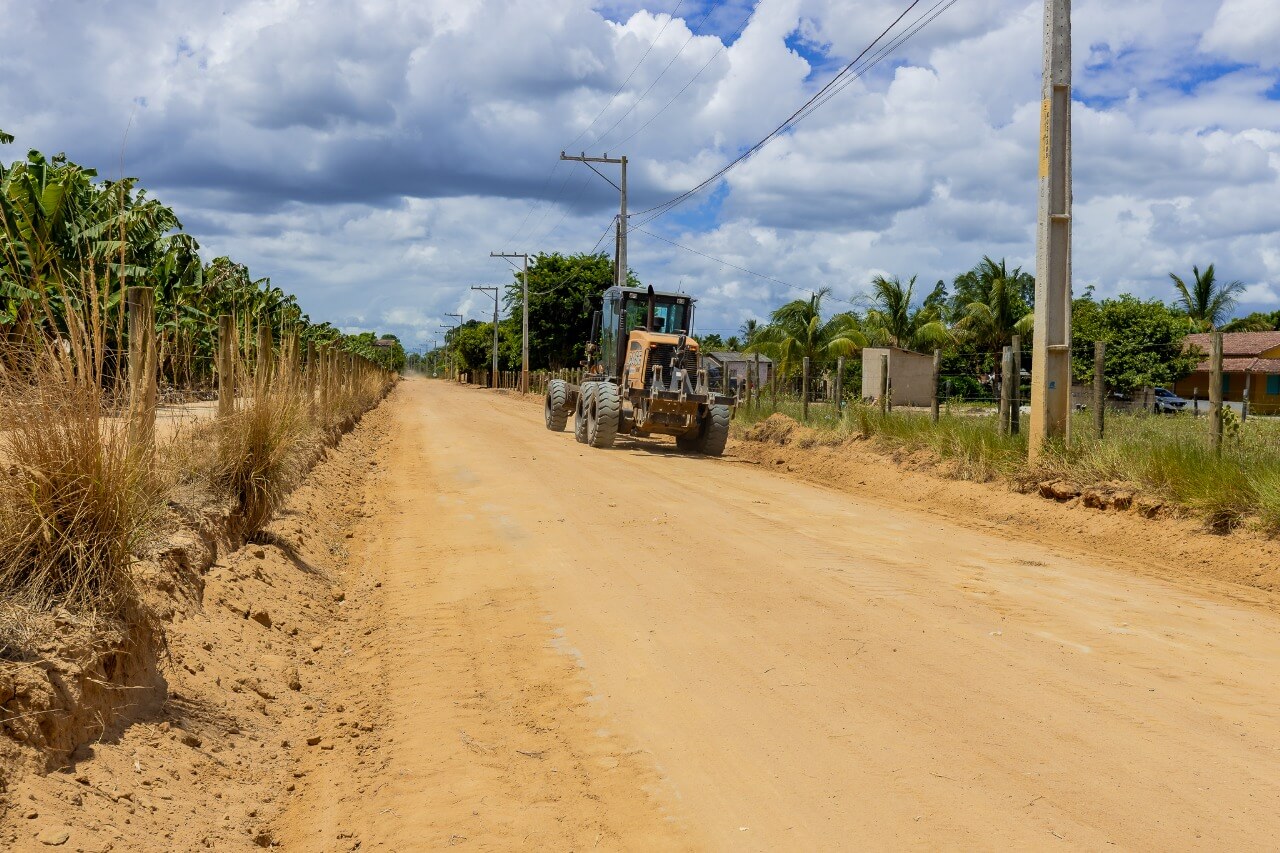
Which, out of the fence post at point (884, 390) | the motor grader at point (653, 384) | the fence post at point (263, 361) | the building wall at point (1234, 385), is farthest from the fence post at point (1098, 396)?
the building wall at point (1234, 385)

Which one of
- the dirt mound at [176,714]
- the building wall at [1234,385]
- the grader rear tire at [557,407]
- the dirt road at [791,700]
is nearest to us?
the dirt mound at [176,714]

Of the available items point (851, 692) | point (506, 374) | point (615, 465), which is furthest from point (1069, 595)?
point (506, 374)

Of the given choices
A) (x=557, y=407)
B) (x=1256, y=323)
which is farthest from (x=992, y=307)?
(x=557, y=407)

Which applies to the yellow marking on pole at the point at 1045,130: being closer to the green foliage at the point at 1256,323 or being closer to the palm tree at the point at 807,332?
the palm tree at the point at 807,332

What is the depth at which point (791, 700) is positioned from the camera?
18.6 ft

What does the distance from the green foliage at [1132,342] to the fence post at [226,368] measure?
37.0m

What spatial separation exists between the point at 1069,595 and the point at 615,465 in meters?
10.4

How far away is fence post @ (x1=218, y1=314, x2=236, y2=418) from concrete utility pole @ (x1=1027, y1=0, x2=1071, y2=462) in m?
9.99

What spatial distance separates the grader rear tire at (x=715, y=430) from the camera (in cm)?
2117

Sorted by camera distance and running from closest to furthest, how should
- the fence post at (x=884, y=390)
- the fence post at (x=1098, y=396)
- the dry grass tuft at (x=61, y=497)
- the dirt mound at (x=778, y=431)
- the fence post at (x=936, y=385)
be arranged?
the dry grass tuft at (x=61, y=497) → the fence post at (x=1098, y=396) → the fence post at (x=936, y=385) → the fence post at (x=884, y=390) → the dirt mound at (x=778, y=431)

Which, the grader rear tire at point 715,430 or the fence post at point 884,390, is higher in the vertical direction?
the fence post at point 884,390

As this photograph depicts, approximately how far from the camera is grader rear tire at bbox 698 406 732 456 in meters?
21.2

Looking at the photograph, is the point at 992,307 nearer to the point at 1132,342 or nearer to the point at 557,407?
the point at 1132,342

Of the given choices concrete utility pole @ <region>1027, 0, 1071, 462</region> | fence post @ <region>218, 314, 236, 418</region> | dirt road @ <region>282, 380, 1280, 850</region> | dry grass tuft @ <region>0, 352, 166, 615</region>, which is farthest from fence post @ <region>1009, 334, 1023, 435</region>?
dry grass tuft @ <region>0, 352, 166, 615</region>
